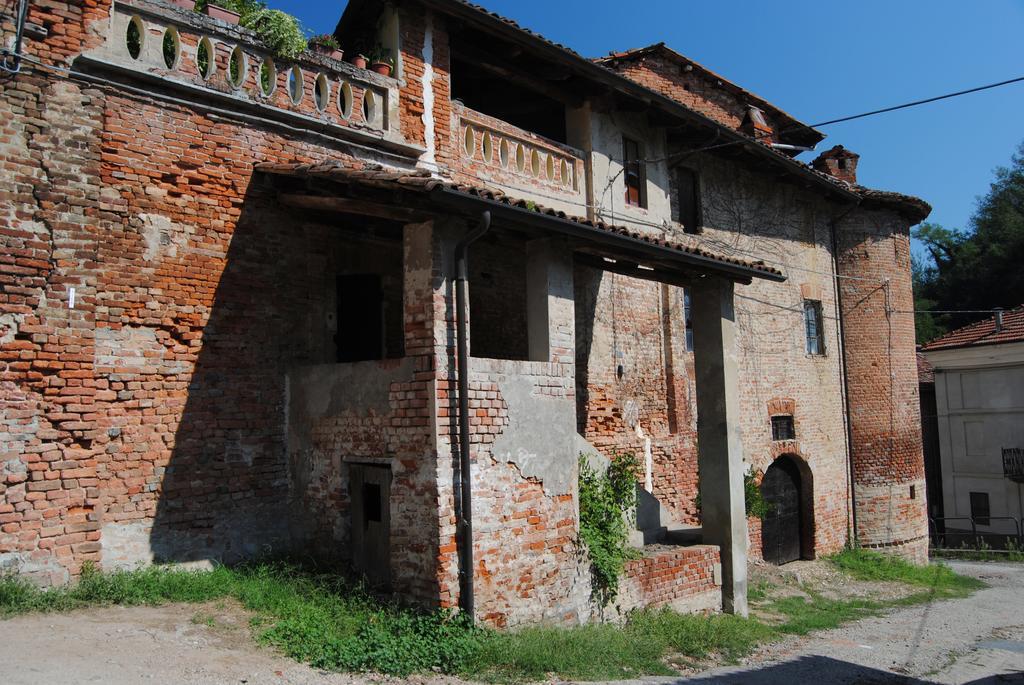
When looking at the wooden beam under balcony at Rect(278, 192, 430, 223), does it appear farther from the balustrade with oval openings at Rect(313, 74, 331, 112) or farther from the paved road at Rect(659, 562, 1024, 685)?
the paved road at Rect(659, 562, 1024, 685)

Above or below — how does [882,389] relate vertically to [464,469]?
above

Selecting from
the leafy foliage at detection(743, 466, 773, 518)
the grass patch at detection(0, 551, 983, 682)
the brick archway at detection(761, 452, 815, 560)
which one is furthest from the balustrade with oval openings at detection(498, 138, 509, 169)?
the brick archway at detection(761, 452, 815, 560)

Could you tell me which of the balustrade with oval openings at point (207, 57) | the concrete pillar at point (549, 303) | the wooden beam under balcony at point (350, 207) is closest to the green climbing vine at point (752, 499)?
the concrete pillar at point (549, 303)

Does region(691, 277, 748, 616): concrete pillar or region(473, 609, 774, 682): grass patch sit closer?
region(473, 609, 774, 682): grass patch

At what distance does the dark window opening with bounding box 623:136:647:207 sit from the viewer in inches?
527

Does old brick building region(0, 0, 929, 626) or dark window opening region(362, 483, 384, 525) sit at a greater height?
old brick building region(0, 0, 929, 626)

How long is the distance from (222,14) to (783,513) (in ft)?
45.8

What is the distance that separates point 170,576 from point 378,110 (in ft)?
19.2

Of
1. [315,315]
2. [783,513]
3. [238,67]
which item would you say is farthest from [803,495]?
[238,67]

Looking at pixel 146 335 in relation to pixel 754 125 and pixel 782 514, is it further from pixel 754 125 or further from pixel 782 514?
pixel 754 125

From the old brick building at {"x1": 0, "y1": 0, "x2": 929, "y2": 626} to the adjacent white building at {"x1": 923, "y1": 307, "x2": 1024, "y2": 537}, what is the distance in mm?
17237

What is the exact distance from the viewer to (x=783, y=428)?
16172 millimetres

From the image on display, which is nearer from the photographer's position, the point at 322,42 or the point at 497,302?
the point at 322,42

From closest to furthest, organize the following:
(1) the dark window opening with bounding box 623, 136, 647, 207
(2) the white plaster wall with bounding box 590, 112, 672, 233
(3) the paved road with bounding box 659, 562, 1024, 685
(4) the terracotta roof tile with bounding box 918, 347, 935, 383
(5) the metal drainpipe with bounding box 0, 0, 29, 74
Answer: (5) the metal drainpipe with bounding box 0, 0, 29, 74, (3) the paved road with bounding box 659, 562, 1024, 685, (2) the white plaster wall with bounding box 590, 112, 672, 233, (1) the dark window opening with bounding box 623, 136, 647, 207, (4) the terracotta roof tile with bounding box 918, 347, 935, 383
